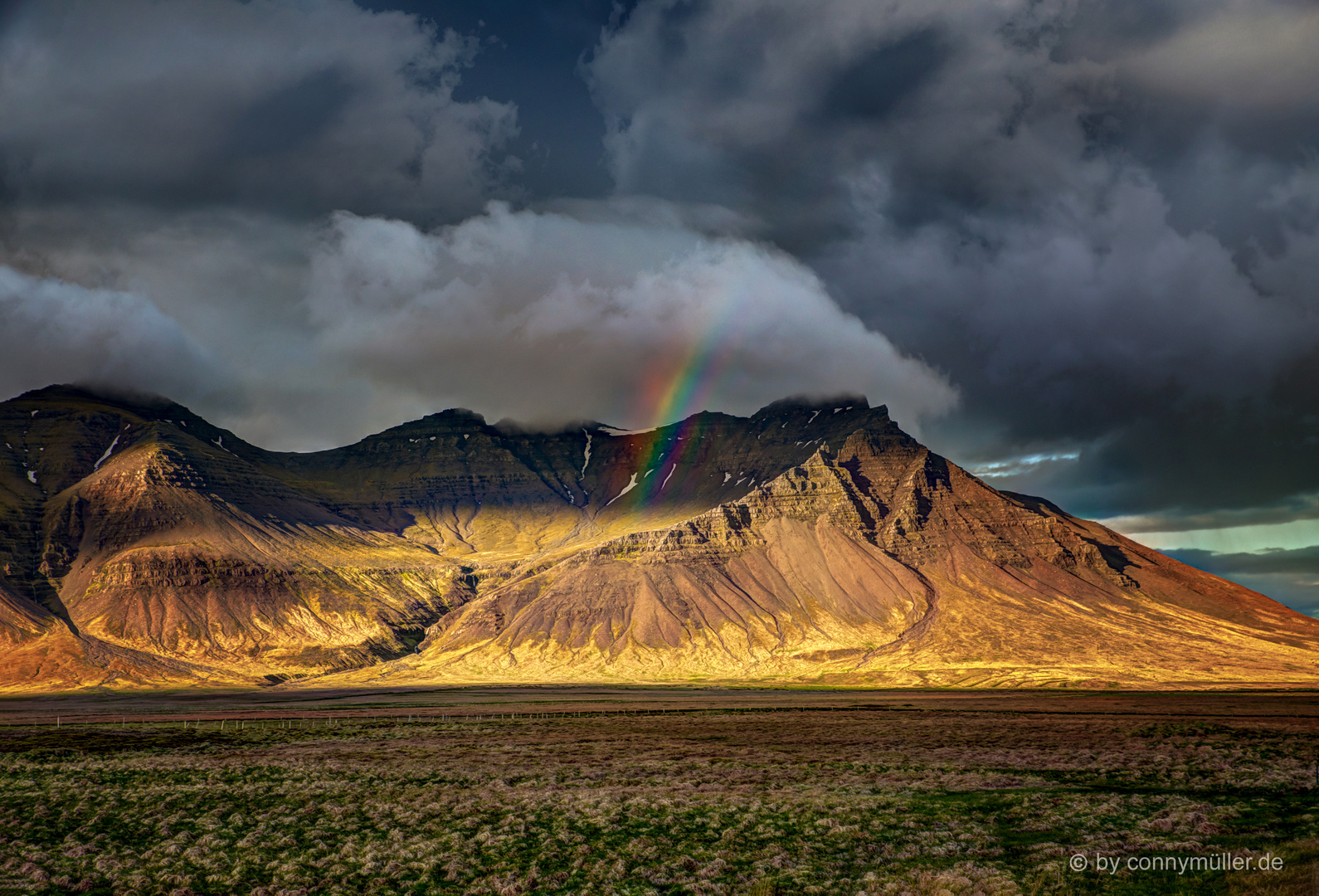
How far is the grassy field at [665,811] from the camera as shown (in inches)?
1164

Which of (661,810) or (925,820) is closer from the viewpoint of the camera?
(925,820)

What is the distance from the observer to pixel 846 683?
195 metres

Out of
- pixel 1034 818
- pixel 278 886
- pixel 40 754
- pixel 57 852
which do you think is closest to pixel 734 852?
pixel 1034 818

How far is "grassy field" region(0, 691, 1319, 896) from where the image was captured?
2958 cm

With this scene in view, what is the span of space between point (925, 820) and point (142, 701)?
16215 centimetres

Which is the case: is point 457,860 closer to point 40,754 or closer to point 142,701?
point 40,754

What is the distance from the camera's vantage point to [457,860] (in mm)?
32156

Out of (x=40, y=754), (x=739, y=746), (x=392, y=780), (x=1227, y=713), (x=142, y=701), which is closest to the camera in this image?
(x=392, y=780)

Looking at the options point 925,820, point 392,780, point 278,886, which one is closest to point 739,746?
point 392,780

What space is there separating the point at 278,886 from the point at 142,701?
15493cm

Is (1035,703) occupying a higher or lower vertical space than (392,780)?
lower

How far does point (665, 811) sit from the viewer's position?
131 feet

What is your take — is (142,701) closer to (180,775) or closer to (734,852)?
(180,775)

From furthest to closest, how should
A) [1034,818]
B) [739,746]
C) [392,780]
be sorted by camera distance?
[739,746] < [392,780] < [1034,818]
